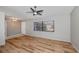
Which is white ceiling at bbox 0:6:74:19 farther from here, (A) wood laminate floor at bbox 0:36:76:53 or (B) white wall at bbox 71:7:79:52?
(A) wood laminate floor at bbox 0:36:76:53

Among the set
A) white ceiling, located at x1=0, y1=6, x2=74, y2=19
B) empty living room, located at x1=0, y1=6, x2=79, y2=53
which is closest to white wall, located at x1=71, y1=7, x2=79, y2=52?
empty living room, located at x1=0, y1=6, x2=79, y2=53

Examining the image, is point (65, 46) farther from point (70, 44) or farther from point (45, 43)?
point (45, 43)

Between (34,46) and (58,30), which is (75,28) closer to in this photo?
(58,30)

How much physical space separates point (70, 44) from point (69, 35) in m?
0.19

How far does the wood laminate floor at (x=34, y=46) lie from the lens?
1.70 m

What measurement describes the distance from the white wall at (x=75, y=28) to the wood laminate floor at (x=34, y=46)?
4.8 inches

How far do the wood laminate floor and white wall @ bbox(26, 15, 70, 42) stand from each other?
93 millimetres

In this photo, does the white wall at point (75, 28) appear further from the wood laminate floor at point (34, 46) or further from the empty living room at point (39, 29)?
the wood laminate floor at point (34, 46)

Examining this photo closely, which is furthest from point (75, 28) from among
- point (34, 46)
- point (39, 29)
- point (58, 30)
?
point (34, 46)

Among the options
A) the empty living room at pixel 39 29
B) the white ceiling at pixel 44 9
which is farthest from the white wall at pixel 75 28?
the white ceiling at pixel 44 9
